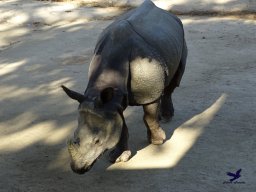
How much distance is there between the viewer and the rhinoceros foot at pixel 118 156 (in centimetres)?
493

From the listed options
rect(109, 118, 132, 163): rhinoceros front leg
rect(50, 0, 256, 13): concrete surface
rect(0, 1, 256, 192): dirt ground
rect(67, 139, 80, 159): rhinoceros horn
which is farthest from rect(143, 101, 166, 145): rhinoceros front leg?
rect(50, 0, 256, 13): concrete surface

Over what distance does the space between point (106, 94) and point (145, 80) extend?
68 centimetres

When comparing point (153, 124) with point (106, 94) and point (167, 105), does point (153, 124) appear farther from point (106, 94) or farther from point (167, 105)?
point (106, 94)

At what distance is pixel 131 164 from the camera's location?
16.1 ft

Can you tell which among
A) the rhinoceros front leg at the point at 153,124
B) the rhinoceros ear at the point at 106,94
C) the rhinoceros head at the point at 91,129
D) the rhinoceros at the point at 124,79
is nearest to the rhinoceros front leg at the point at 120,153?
the rhinoceros at the point at 124,79

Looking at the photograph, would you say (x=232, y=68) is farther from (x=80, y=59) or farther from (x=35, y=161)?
(x=35, y=161)

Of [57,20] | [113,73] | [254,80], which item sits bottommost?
[57,20]

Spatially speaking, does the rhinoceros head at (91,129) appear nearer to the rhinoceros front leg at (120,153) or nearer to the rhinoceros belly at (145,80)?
the rhinoceros belly at (145,80)

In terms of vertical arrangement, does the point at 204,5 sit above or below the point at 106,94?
below

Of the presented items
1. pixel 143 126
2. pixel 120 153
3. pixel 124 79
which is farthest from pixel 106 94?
pixel 143 126

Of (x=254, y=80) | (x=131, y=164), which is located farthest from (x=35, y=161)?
(x=254, y=80)

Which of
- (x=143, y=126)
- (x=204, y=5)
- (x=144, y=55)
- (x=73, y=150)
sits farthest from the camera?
(x=204, y=5)

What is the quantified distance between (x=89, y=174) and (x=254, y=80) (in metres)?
3.26

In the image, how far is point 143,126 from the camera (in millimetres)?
5793
